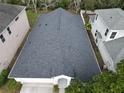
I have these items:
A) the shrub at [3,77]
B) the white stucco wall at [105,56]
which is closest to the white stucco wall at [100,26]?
the white stucco wall at [105,56]

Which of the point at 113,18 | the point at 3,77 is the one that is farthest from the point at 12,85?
the point at 113,18

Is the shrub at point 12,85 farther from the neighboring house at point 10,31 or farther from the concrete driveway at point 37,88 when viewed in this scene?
the neighboring house at point 10,31

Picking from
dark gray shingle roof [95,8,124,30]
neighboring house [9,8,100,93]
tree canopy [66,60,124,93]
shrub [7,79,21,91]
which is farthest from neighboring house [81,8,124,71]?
shrub [7,79,21,91]

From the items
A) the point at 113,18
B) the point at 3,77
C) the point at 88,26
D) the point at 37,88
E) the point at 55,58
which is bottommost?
the point at 37,88

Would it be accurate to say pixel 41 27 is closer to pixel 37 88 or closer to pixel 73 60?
pixel 73 60

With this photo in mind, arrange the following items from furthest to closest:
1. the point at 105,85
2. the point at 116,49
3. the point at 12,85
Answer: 1. the point at 116,49
2. the point at 12,85
3. the point at 105,85

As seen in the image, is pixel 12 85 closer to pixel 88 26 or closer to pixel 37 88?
pixel 37 88
